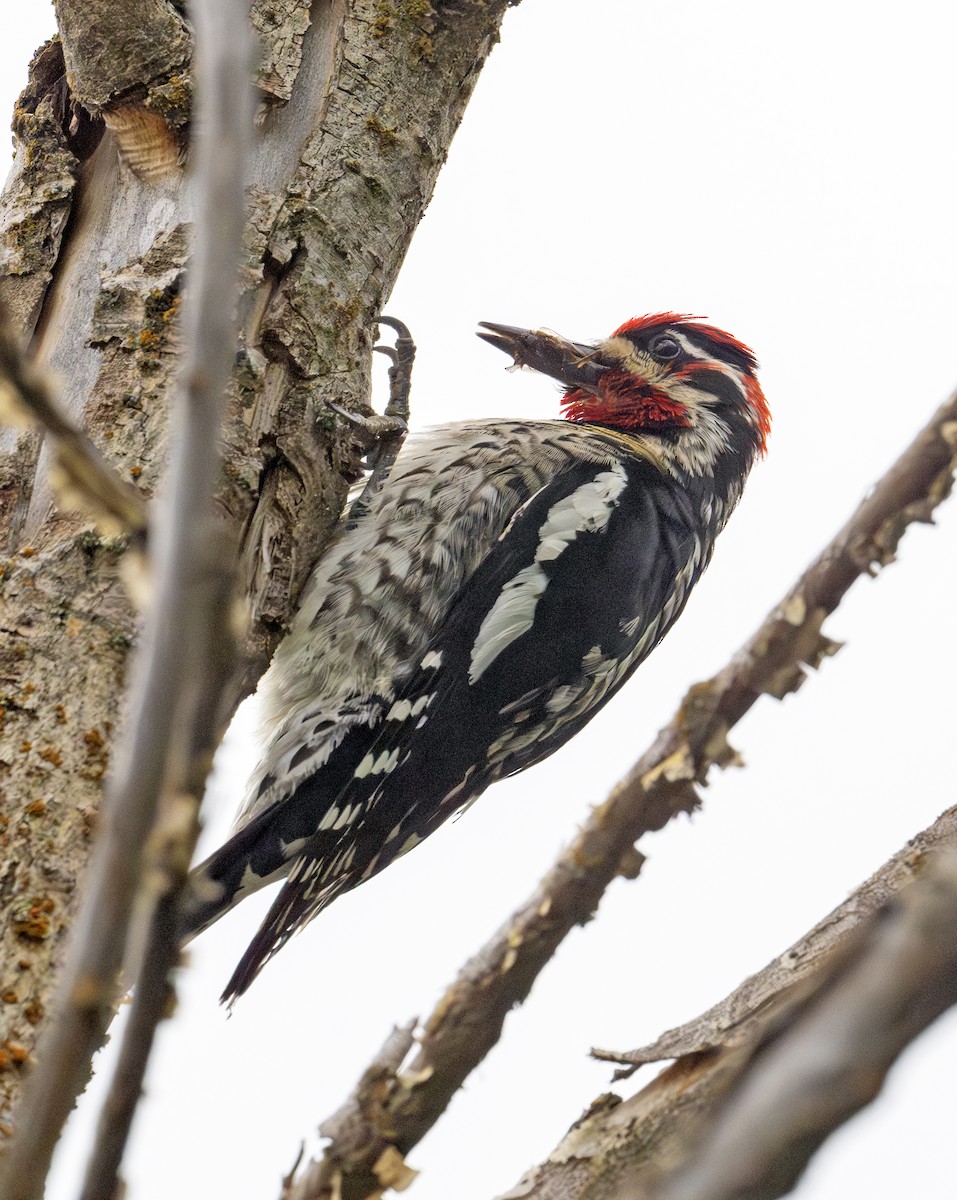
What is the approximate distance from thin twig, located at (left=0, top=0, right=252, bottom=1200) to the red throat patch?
305 centimetres

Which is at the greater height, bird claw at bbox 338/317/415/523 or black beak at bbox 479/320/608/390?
black beak at bbox 479/320/608/390

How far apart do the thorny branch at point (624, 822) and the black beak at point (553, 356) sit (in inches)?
114

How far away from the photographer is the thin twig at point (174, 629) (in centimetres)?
64

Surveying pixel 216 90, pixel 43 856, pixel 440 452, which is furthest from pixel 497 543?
pixel 216 90

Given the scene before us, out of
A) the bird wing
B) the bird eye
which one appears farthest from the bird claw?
the bird eye

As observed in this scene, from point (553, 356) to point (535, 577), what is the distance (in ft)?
3.75

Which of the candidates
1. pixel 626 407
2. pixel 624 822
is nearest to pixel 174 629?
pixel 624 822

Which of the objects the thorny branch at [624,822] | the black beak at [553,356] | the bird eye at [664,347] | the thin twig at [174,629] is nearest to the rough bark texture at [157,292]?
the thorny branch at [624,822]

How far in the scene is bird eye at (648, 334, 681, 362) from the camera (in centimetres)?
382

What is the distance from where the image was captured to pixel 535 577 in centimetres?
291

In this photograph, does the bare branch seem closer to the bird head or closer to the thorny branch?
the thorny branch

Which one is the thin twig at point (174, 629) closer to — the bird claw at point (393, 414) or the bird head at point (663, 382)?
the bird claw at point (393, 414)

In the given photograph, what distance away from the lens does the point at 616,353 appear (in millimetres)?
3820

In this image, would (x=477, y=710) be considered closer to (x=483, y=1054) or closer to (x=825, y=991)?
(x=483, y=1054)
